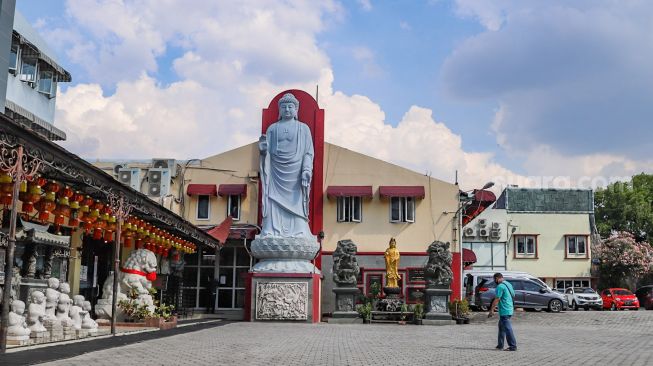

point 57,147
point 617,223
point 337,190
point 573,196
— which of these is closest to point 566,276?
point 573,196

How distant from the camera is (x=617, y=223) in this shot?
46.8 m

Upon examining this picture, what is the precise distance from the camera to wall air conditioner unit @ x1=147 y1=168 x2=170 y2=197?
26873 millimetres

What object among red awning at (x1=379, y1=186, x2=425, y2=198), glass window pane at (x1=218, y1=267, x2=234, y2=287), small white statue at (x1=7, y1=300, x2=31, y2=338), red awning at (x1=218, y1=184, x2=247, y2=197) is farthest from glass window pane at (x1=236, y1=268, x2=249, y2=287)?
small white statue at (x1=7, y1=300, x2=31, y2=338)

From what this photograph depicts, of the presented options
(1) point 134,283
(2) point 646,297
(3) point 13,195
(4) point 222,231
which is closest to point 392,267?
(4) point 222,231

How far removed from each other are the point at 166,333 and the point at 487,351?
21.5ft

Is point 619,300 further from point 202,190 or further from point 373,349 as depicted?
point 373,349

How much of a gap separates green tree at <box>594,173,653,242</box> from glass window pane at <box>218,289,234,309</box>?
2868cm

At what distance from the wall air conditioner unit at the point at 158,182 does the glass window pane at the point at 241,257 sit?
3737mm

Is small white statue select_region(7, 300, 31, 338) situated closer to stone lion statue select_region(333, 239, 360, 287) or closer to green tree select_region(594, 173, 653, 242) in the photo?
stone lion statue select_region(333, 239, 360, 287)

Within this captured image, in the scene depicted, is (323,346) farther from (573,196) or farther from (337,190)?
(573,196)

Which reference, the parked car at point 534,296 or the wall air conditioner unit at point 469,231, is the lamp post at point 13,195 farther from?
the wall air conditioner unit at point 469,231

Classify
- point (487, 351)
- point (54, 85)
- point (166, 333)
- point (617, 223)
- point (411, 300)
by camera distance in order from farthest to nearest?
1. point (617, 223)
2. point (54, 85)
3. point (411, 300)
4. point (166, 333)
5. point (487, 351)

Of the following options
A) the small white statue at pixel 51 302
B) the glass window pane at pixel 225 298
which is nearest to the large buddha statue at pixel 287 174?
the glass window pane at pixel 225 298

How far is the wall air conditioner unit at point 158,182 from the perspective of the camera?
88.2ft
